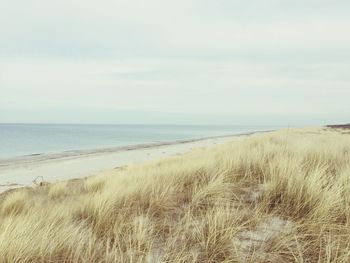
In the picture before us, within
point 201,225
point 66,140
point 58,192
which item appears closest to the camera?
point 201,225

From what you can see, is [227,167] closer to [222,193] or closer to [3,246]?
[222,193]

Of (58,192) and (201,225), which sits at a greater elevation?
(201,225)

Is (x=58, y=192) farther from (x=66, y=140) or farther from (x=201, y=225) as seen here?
(x=66, y=140)

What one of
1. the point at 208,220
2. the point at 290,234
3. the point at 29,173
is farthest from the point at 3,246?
the point at 29,173

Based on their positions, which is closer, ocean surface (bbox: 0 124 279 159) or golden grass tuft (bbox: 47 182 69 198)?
golden grass tuft (bbox: 47 182 69 198)

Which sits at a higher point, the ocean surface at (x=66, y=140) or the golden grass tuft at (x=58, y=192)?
the golden grass tuft at (x=58, y=192)

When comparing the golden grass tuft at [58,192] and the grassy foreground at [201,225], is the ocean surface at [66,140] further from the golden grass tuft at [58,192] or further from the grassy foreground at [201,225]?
the grassy foreground at [201,225]

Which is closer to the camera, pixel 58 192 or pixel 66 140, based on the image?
pixel 58 192

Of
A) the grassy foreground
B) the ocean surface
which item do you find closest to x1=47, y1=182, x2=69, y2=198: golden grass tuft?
the grassy foreground

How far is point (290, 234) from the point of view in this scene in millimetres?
3510

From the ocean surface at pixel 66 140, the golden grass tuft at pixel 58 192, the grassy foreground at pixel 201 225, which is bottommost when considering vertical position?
the ocean surface at pixel 66 140

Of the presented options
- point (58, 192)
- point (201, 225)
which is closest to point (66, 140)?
point (58, 192)

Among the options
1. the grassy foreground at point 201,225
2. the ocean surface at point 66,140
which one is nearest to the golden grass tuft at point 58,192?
the grassy foreground at point 201,225

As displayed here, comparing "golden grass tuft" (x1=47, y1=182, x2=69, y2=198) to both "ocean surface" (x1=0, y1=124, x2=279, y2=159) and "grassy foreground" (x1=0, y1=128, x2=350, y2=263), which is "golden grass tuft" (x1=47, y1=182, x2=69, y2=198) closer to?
"grassy foreground" (x1=0, y1=128, x2=350, y2=263)
